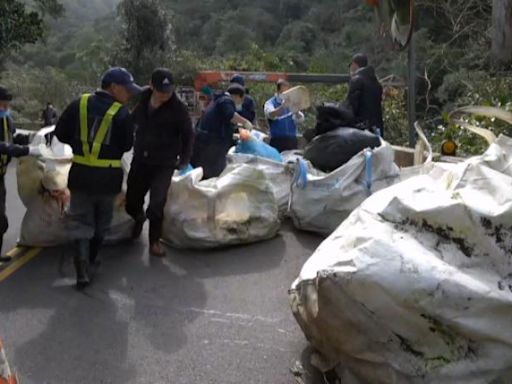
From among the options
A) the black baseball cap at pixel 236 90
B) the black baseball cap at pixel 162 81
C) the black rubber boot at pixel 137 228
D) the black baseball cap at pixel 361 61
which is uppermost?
the black baseball cap at pixel 162 81

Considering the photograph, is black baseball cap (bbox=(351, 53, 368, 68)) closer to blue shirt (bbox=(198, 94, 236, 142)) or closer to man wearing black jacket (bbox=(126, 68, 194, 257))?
blue shirt (bbox=(198, 94, 236, 142))

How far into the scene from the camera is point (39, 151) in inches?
220

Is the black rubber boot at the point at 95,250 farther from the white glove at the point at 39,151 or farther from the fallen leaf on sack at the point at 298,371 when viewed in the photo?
the fallen leaf on sack at the point at 298,371

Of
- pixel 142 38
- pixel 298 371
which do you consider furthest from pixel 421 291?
pixel 142 38

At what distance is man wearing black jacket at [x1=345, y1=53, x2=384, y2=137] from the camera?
7613mm

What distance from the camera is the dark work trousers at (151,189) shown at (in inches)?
227

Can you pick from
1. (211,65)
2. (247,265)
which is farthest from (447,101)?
(211,65)

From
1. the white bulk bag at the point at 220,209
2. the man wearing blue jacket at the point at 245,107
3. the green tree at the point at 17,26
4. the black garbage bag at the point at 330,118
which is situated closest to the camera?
the white bulk bag at the point at 220,209

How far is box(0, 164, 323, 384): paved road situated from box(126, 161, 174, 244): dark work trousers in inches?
12.9

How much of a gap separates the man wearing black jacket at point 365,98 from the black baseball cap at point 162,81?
2710mm

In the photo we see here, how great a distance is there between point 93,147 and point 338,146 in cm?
264

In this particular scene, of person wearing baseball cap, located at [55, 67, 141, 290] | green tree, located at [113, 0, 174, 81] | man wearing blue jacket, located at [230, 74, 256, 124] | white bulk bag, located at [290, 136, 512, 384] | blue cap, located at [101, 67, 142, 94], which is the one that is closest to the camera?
white bulk bag, located at [290, 136, 512, 384]

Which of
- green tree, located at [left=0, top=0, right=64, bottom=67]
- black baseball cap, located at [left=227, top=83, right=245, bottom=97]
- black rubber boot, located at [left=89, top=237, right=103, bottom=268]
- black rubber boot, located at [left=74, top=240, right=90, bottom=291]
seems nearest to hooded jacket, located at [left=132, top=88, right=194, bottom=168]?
black rubber boot, located at [left=89, top=237, right=103, bottom=268]

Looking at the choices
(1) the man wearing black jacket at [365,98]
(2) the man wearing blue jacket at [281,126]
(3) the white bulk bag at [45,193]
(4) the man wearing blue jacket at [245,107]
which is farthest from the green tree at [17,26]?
(3) the white bulk bag at [45,193]
